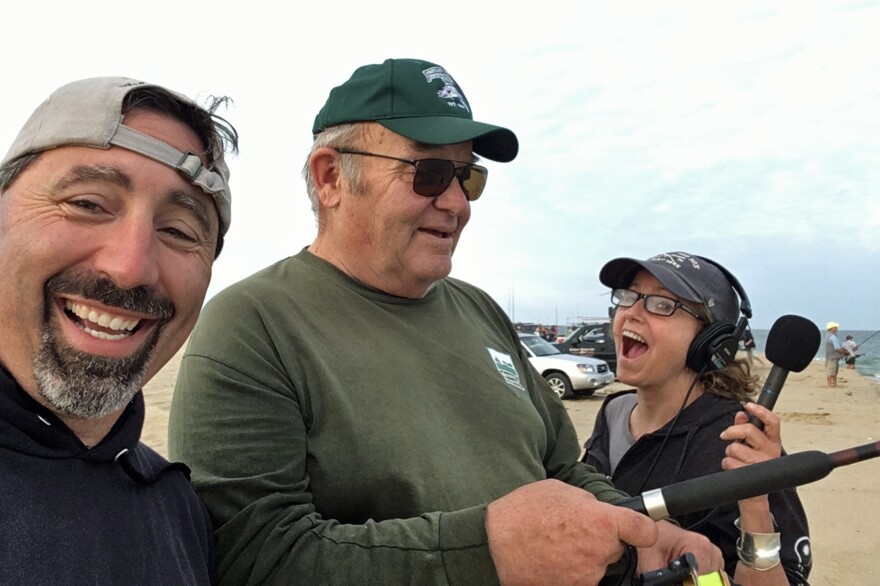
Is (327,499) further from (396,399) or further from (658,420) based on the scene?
(658,420)

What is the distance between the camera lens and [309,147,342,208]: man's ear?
222cm

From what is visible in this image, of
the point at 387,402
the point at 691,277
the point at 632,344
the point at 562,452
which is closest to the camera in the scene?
the point at 387,402

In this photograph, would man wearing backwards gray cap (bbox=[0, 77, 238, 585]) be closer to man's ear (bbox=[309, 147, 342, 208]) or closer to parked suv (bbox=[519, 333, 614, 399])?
man's ear (bbox=[309, 147, 342, 208])

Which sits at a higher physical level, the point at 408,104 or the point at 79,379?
the point at 408,104

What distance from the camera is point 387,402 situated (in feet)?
5.90

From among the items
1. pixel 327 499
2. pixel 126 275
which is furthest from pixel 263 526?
pixel 126 275

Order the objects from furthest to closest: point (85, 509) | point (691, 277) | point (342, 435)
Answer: point (691, 277) → point (342, 435) → point (85, 509)

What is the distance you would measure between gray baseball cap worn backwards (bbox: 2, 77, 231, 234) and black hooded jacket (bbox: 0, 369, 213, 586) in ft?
1.62

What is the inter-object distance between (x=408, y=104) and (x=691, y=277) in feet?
5.65

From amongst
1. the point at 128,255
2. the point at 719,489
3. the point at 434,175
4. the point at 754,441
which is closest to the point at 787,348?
the point at 754,441

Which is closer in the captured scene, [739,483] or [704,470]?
[739,483]

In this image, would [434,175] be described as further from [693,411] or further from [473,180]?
[693,411]

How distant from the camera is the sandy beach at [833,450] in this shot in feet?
17.3

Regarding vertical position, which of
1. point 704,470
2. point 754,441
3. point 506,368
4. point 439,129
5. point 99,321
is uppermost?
point 439,129
